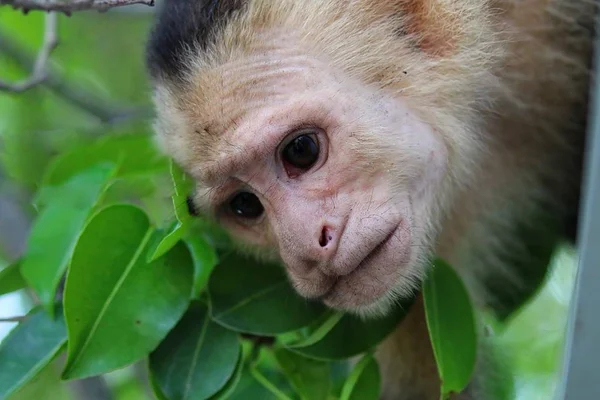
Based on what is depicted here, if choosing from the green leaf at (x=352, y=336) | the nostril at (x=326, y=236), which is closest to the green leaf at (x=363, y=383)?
the green leaf at (x=352, y=336)

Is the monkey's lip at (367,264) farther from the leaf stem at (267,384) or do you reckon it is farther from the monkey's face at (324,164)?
the leaf stem at (267,384)

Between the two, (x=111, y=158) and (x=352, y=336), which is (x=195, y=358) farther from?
(x=111, y=158)

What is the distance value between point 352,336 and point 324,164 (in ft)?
1.05

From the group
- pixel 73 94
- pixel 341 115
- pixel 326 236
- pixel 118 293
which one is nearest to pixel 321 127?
pixel 341 115

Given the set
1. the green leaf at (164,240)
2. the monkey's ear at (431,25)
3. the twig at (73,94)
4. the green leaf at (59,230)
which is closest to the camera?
the green leaf at (164,240)

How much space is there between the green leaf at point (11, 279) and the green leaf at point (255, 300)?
36cm

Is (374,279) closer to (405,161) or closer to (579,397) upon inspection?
(405,161)

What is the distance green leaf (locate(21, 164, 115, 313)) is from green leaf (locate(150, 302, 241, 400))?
0.21 meters

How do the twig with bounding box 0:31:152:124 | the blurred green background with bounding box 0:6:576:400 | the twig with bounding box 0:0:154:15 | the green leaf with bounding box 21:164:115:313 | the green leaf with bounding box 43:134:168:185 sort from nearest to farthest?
the twig with bounding box 0:0:154:15 < the green leaf with bounding box 21:164:115:313 < the green leaf with bounding box 43:134:168:185 < the blurred green background with bounding box 0:6:576:400 < the twig with bounding box 0:31:152:124

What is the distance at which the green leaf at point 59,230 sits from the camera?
1360 millimetres

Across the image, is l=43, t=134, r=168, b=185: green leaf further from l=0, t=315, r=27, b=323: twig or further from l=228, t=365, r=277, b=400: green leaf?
l=228, t=365, r=277, b=400: green leaf

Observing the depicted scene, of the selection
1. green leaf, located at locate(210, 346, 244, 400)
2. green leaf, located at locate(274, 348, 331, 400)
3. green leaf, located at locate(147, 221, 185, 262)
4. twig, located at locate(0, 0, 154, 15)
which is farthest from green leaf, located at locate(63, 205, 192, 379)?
twig, located at locate(0, 0, 154, 15)

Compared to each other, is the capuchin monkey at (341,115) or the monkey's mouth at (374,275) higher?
the capuchin monkey at (341,115)

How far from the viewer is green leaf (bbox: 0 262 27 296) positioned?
1.45m
